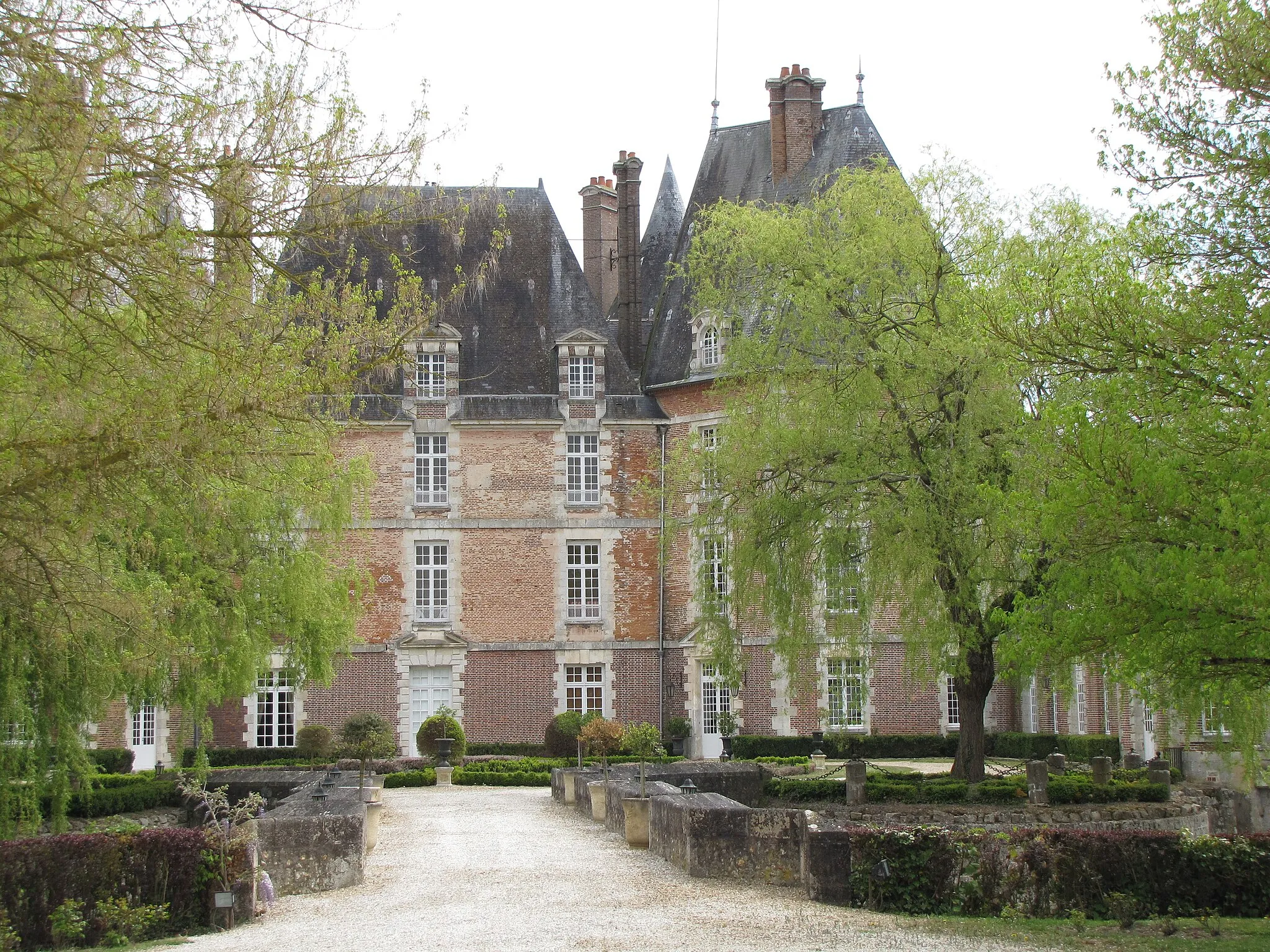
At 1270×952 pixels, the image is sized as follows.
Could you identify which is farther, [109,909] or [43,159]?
[109,909]

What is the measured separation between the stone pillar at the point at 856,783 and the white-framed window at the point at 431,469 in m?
13.7

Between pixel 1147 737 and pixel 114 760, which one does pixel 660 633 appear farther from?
pixel 114 760

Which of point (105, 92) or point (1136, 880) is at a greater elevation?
point (105, 92)

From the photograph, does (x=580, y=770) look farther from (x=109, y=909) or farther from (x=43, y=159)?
(x=43, y=159)

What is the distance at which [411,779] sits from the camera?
23.7 meters

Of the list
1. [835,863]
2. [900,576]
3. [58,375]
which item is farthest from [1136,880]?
[58,375]

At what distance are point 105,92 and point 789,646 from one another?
12.5 metres

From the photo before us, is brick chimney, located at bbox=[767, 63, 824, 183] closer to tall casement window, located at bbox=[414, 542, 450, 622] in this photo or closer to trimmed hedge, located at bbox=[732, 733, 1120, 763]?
tall casement window, located at bbox=[414, 542, 450, 622]

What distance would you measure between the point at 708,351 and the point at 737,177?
16.2 ft

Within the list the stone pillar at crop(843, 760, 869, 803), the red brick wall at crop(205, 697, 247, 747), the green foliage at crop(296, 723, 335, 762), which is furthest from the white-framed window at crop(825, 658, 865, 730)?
the red brick wall at crop(205, 697, 247, 747)

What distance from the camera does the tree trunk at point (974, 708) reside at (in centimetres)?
1673

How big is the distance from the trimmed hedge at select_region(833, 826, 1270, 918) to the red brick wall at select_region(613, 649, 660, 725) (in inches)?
733

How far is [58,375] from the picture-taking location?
20.1ft

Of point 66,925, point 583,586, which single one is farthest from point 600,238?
point 66,925
